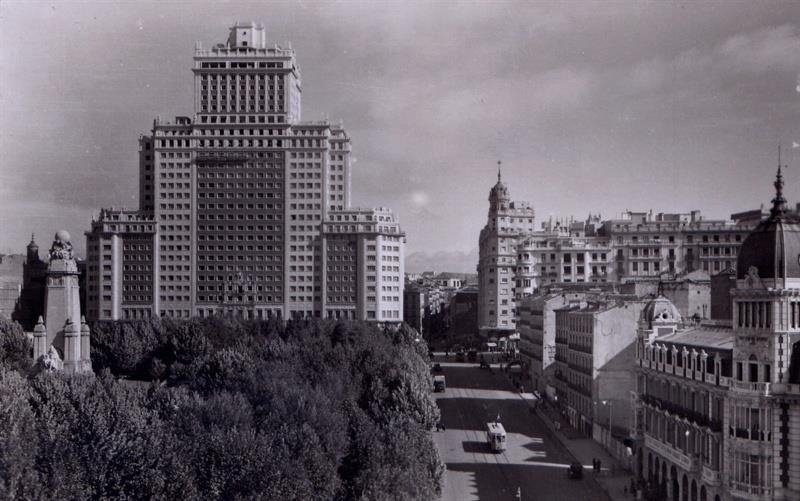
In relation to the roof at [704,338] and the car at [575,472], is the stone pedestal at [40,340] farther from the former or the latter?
the roof at [704,338]

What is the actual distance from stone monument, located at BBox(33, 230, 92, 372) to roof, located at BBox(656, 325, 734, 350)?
6715cm

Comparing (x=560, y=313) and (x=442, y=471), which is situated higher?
(x=560, y=313)

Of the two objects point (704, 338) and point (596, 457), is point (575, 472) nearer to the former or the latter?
point (596, 457)

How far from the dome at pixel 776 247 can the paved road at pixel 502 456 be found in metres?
25.2

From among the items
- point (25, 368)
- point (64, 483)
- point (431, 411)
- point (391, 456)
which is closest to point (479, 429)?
point (431, 411)

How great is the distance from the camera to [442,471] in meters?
66.1

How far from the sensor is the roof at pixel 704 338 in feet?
218

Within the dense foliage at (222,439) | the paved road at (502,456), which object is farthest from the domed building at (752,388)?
the dense foliage at (222,439)

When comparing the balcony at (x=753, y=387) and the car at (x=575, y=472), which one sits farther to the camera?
the car at (x=575, y=472)

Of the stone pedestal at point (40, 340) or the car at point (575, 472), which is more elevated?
the stone pedestal at point (40, 340)

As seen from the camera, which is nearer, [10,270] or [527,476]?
[527,476]

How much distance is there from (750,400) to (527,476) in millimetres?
26535

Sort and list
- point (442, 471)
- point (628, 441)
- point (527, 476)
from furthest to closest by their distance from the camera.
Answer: point (628, 441) → point (527, 476) → point (442, 471)

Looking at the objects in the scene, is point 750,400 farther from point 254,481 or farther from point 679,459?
point 254,481
